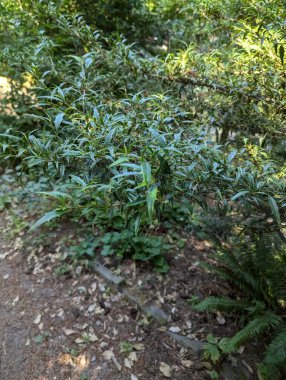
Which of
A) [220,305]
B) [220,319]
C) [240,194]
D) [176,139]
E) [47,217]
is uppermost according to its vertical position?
[176,139]

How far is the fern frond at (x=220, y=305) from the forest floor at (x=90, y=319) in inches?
9.1

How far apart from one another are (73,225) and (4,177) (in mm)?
1348

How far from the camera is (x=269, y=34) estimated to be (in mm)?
1897

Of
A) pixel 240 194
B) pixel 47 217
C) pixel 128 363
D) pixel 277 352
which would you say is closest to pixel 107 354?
pixel 128 363

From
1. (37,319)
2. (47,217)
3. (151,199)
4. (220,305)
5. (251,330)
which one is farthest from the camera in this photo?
(37,319)

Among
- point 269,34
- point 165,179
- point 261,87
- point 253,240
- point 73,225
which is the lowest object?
point 73,225

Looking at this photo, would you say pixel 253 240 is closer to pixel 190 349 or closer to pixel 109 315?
pixel 190 349

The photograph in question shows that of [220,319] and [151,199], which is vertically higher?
[151,199]

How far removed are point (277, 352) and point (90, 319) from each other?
1.48m

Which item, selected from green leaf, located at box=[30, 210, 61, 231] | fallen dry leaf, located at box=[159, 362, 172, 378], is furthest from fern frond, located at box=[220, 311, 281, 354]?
green leaf, located at box=[30, 210, 61, 231]

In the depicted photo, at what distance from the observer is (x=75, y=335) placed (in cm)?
253

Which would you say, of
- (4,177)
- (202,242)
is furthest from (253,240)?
(4,177)

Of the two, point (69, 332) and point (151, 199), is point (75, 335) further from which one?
point (151, 199)

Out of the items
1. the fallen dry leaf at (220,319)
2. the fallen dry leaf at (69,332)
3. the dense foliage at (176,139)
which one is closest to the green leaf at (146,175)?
the dense foliage at (176,139)
